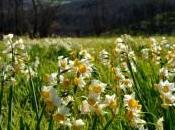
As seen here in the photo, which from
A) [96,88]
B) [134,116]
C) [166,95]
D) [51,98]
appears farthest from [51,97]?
[166,95]

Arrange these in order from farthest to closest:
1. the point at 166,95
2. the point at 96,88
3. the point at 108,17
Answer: the point at 108,17 → the point at 166,95 → the point at 96,88

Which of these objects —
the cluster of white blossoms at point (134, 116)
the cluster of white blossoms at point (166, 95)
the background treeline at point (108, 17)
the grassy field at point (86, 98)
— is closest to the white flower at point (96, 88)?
the grassy field at point (86, 98)

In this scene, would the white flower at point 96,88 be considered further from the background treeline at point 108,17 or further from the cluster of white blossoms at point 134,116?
the background treeline at point 108,17

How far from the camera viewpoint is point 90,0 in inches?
7456

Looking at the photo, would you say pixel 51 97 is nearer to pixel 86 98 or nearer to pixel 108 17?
pixel 86 98

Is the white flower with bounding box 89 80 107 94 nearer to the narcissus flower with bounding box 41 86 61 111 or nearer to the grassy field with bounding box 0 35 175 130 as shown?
the grassy field with bounding box 0 35 175 130

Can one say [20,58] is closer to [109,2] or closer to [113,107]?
[113,107]

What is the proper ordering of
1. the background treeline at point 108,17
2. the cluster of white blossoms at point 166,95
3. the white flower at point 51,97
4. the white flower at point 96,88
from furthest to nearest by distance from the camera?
the background treeline at point 108,17, the cluster of white blossoms at point 166,95, the white flower at point 96,88, the white flower at point 51,97

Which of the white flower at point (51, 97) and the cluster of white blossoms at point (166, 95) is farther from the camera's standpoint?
the cluster of white blossoms at point (166, 95)

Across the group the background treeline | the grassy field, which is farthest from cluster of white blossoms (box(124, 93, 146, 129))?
the background treeline

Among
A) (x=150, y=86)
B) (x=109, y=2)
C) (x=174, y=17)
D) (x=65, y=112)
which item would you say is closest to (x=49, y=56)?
(x=150, y=86)

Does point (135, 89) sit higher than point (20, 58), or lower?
lower

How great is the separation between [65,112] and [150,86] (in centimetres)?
190

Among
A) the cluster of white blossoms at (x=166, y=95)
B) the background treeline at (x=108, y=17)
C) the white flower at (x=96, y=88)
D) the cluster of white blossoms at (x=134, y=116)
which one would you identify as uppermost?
the background treeline at (x=108, y=17)
